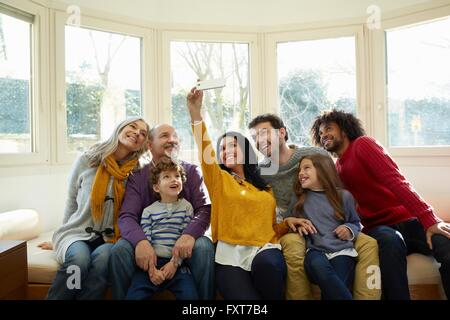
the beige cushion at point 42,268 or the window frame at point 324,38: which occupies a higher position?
the window frame at point 324,38

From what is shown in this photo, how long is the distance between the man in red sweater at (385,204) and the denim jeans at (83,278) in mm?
1204

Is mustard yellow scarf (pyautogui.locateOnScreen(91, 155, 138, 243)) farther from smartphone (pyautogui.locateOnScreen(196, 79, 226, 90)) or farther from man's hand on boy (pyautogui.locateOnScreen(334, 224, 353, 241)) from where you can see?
man's hand on boy (pyautogui.locateOnScreen(334, 224, 353, 241))

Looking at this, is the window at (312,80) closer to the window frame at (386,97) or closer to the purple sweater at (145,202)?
the window frame at (386,97)

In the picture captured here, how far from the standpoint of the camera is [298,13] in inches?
112

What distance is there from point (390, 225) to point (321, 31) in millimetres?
1771

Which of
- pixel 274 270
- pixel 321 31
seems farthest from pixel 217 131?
pixel 274 270

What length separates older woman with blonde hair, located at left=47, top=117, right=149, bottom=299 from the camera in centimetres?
144

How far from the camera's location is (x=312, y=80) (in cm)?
288

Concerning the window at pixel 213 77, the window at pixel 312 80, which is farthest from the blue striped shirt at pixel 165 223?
the window at pixel 312 80

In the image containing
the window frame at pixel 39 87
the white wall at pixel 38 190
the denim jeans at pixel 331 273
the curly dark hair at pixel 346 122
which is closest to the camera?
the denim jeans at pixel 331 273

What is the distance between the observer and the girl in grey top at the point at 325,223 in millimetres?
1386

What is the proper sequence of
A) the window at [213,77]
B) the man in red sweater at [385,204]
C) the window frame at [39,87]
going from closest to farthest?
1. the man in red sweater at [385,204]
2. the window frame at [39,87]
3. the window at [213,77]

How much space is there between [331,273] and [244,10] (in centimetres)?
231
